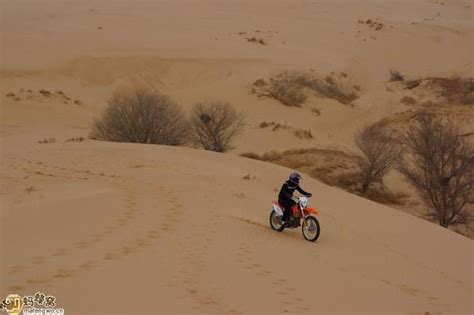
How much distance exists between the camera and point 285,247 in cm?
867

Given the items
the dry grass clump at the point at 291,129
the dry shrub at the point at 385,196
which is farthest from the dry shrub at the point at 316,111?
the dry shrub at the point at 385,196

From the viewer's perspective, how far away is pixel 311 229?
9.38 metres

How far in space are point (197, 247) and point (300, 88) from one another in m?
24.4

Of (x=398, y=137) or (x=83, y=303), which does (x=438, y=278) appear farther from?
(x=398, y=137)

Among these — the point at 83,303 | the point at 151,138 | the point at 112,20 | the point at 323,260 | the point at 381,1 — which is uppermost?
the point at 381,1

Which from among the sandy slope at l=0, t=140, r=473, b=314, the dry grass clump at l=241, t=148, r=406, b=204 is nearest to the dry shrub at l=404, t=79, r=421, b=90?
the dry grass clump at l=241, t=148, r=406, b=204

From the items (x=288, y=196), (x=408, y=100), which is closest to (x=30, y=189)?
(x=288, y=196)

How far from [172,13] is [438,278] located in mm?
46806

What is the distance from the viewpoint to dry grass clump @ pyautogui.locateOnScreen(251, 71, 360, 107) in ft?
99.6

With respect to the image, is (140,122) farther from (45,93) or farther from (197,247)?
(45,93)

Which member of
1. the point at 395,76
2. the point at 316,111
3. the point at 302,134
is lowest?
the point at 302,134

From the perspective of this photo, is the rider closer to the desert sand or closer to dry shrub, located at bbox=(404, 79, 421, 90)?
the desert sand

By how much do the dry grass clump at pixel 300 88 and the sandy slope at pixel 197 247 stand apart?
651 inches

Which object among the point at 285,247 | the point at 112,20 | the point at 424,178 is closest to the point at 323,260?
the point at 285,247
